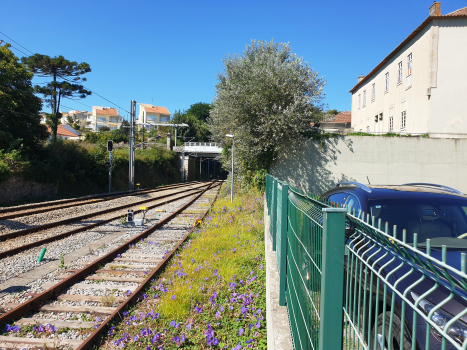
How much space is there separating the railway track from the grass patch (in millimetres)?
269

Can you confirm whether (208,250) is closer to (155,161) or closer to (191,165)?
(155,161)

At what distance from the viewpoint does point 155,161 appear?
36406 millimetres

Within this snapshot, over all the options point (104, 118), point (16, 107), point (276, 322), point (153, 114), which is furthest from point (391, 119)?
point (104, 118)

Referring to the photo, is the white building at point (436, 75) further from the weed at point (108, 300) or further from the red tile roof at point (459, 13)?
the weed at point (108, 300)

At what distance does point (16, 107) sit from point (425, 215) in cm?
2276

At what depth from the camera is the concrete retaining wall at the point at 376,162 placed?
707 inches

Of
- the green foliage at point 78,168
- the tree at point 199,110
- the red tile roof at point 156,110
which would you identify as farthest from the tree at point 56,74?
the red tile roof at point 156,110

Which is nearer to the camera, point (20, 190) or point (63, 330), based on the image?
point (63, 330)

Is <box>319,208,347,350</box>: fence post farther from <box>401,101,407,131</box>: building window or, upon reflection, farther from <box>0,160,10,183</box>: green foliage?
<box>401,101,407,131</box>: building window

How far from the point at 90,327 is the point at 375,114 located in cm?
2977

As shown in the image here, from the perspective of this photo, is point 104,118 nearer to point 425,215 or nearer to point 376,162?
point 376,162

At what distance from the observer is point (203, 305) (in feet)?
15.6

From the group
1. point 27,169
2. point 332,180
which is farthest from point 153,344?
point 27,169

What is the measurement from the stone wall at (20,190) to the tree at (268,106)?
11.9 metres
